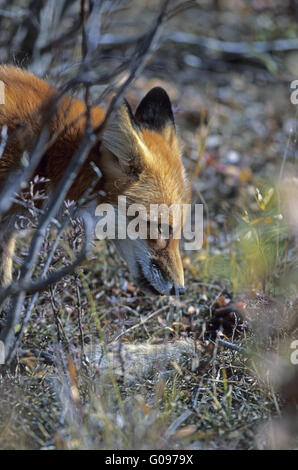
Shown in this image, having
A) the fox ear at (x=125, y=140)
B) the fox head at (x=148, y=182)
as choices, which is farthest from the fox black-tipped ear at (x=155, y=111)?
the fox ear at (x=125, y=140)

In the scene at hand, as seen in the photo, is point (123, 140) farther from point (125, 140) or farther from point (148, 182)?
point (148, 182)

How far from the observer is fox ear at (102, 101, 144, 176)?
350cm

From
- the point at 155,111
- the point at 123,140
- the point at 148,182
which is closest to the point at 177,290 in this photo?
the point at 148,182

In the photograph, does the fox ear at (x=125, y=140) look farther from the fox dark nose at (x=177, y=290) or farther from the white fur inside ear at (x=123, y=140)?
the fox dark nose at (x=177, y=290)

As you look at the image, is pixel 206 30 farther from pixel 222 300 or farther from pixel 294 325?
pixel 294 325

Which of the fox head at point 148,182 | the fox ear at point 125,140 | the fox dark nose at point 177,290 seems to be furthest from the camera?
the fox dark nose at point 177,290

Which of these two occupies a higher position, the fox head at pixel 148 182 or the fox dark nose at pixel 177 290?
the fox head at pixel 148 182

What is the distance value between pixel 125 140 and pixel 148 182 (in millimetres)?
348

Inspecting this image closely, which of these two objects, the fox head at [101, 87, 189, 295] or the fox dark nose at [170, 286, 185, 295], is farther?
the fox dark nose at [170, 286, 185, 295]

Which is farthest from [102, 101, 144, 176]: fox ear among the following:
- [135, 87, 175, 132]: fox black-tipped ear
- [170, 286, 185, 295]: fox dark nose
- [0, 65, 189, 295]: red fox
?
[170, 286, 185, 295]: fox dark nose

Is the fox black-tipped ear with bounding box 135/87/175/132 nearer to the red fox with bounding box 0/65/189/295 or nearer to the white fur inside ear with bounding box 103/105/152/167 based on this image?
the red fox with bounding box 0/65/189/295

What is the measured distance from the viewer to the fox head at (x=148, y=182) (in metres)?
3.61

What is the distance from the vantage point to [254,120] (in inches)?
325
